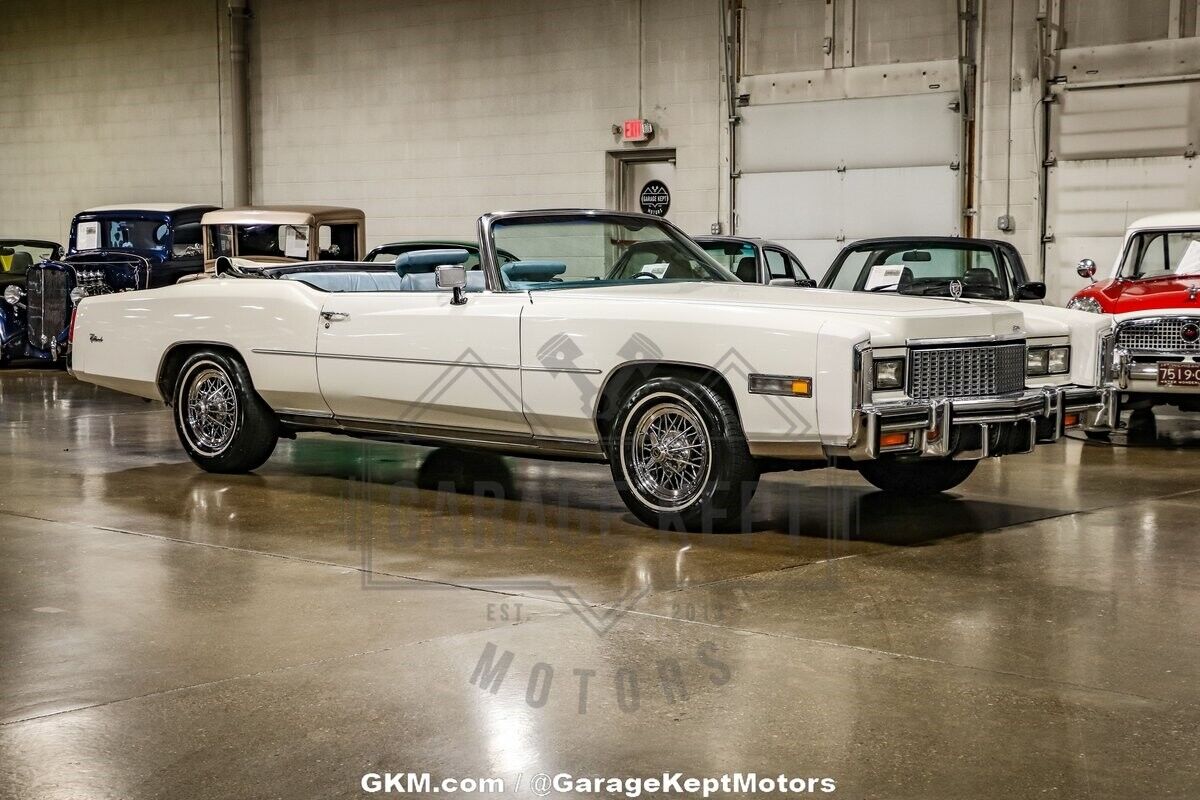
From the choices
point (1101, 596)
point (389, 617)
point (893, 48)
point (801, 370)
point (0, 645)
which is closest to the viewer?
point (0, 645)

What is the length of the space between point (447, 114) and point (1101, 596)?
52.1 feet

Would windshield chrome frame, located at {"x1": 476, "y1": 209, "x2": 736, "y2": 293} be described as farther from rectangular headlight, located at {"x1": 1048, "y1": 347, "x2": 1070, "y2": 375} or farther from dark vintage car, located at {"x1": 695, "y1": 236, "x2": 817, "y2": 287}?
dark vintage car, located at {"x1": 695, "y1": 236, "x2": 817, "y2": 287}

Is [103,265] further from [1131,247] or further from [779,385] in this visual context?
[779,385]

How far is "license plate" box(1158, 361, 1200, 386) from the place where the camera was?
32.7 feet

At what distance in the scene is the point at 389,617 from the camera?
500cm

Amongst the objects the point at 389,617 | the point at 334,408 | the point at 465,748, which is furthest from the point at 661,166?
the point at 465,748

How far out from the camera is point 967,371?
6492 mm

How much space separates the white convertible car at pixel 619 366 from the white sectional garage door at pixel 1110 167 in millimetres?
8206

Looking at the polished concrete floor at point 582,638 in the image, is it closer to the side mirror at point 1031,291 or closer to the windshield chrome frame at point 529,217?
the windshield chrome frame at point 529,217

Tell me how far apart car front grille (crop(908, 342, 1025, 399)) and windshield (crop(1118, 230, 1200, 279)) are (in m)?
4.54

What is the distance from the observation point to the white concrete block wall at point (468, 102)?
1803cm

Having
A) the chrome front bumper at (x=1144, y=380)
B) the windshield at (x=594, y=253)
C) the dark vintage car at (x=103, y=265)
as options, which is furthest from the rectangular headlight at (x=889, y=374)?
the dark vintage car at (x=103, y=265)

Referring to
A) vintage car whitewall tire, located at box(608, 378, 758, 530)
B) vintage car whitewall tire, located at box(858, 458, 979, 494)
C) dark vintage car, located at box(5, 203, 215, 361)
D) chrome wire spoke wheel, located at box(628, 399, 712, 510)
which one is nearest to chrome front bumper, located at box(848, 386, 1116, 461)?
vintage car whitewall tire, located at box(608, 378, 758, 530)

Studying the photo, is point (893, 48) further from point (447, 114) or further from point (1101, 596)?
point (1101, 596)
